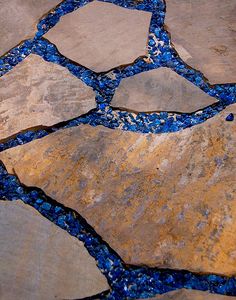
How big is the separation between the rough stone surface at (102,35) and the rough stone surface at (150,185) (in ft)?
1.19

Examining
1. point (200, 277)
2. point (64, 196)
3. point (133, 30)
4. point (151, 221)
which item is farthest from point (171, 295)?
point (133, 30)

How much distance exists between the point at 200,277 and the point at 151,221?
21 centimetres

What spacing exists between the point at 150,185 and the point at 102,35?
771mm

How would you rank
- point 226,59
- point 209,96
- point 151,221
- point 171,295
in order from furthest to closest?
1. point 226,59
2. point 209,96
3. point 151,221
4. point 171,295

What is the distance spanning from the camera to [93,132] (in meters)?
1.63

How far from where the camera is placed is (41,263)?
1306 mm

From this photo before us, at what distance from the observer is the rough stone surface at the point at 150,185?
1.33 meters

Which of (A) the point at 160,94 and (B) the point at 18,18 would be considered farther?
(B) the point at 18,18

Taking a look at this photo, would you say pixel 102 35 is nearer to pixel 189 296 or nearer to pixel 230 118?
pixel 230 118

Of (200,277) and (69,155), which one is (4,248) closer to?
(69,155)

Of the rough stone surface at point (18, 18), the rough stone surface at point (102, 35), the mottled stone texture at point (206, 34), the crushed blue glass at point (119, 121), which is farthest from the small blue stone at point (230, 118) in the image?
the rough stone surface at point (18, 18)

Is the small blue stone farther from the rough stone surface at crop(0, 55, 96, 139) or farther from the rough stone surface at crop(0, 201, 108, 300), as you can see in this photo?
the rough stone surface at crop(0, 201, 108, 300)

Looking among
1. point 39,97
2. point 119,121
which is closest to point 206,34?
point 119,121

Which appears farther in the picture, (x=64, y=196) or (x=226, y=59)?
(x=226, y=59)
